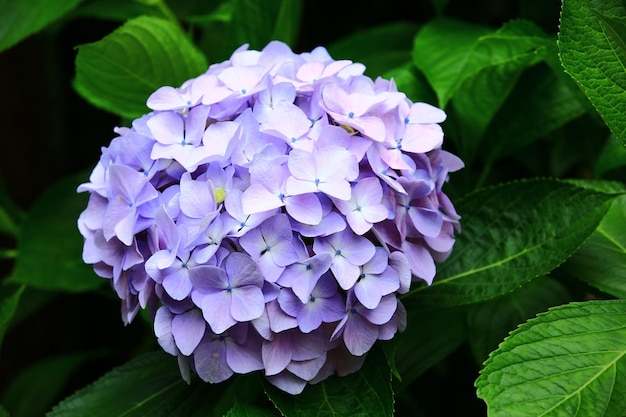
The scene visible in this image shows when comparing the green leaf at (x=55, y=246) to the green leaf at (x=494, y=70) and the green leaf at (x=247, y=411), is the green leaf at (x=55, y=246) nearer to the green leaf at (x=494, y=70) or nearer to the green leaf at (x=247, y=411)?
the green leaf at (x=247, y=411)

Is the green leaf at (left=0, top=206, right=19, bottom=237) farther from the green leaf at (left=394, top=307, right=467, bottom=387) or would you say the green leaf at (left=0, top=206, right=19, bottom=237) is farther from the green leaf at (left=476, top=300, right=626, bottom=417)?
the green leaf at (left=476, top=300, right=626, bottom=417)

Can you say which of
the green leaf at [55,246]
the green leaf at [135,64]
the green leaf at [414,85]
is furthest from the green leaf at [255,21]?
the green leaf at [55,246]

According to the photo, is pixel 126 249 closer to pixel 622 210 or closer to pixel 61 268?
pixel 61 268

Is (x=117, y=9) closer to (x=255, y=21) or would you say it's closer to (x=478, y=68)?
(x=255, y=21)

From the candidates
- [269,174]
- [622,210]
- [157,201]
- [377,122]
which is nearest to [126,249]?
[157,201]

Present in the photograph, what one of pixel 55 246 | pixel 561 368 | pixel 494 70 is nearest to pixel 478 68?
pixel 494 70

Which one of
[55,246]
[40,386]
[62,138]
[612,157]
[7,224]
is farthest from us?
[62,138]
